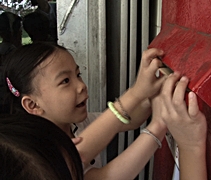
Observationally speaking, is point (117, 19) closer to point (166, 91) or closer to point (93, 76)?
point (93, 76)

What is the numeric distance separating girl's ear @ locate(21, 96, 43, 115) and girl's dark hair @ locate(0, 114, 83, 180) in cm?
43

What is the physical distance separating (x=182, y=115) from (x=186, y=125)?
0.02 metres

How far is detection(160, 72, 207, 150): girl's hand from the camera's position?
54 centimetres

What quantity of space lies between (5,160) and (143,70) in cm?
44

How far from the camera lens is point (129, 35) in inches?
53.7

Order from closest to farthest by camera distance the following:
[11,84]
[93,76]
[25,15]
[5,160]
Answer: [5,160] < [11,84] < [93,76] < [25,15]

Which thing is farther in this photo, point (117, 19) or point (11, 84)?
point (117, 19)

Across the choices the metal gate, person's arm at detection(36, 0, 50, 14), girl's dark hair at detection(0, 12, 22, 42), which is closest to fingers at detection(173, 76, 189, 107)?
the metal gate

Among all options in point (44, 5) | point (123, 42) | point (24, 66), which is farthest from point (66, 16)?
point (24, 66)

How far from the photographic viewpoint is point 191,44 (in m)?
0.59

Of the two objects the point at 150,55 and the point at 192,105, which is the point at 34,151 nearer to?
the point at 192,105

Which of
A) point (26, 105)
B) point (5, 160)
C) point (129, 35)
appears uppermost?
point (5, 160)

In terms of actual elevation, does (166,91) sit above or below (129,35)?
above

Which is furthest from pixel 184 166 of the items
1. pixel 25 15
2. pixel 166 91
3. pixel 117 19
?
pixel 25 15
